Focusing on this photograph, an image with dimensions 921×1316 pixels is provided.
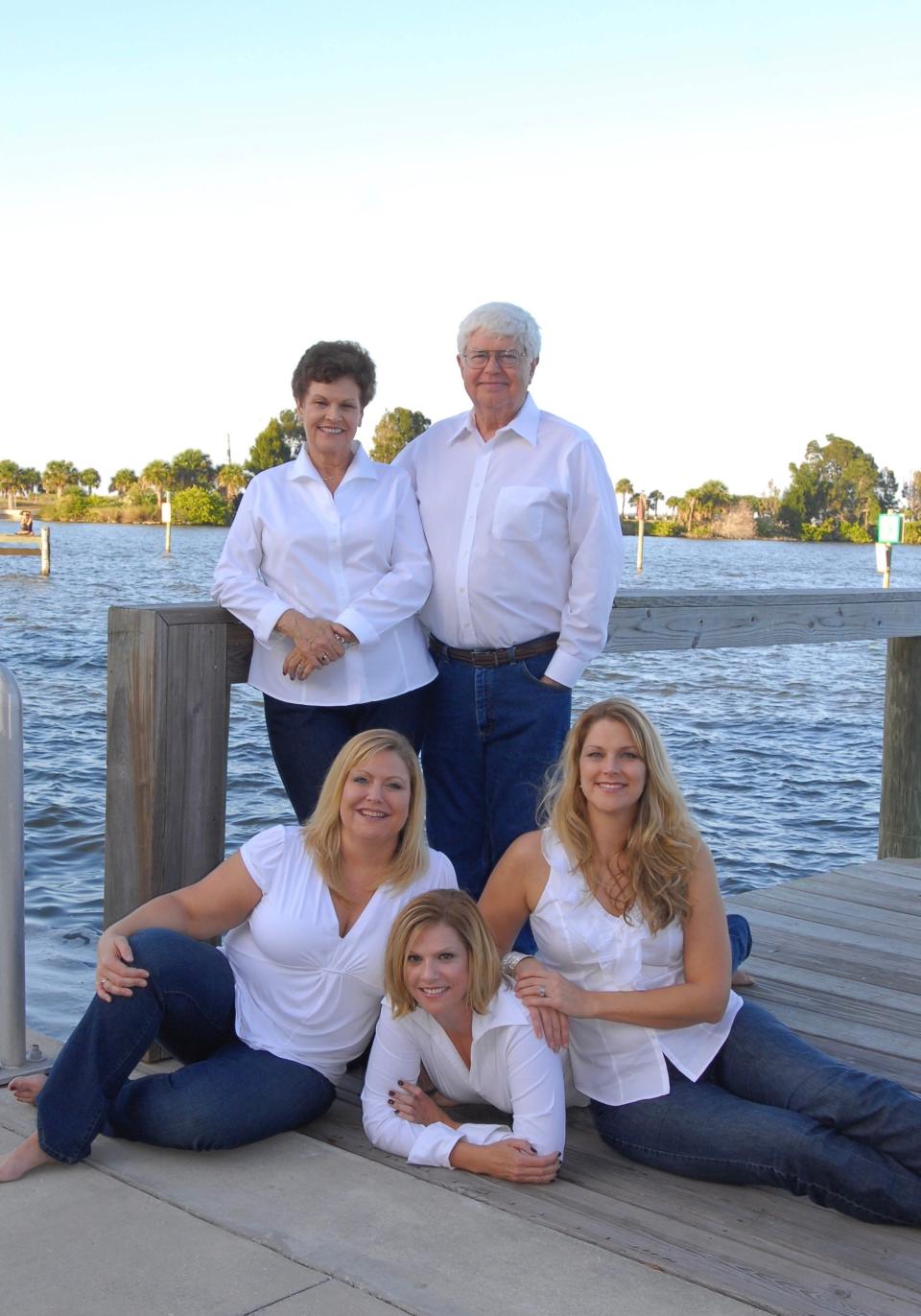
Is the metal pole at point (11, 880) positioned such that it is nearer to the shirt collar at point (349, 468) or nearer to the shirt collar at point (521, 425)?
the shirt collar at point (349, 468)

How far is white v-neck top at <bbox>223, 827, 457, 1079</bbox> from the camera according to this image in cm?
272

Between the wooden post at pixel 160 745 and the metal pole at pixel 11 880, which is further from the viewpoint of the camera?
the wooden post at pixel 160 745

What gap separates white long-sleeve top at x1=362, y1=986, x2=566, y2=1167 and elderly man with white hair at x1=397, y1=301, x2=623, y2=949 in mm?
711

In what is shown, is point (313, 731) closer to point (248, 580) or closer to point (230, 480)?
point (248, 580)

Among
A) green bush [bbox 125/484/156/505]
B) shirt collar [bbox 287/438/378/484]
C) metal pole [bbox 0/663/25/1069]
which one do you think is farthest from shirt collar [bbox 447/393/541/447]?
green bush [bbox 125/484/156/505]

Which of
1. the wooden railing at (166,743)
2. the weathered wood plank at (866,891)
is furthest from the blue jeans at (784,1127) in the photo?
the weathered wood plank at (866,891)

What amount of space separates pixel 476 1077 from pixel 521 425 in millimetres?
1483

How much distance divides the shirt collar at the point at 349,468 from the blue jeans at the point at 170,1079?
1074 millimetres

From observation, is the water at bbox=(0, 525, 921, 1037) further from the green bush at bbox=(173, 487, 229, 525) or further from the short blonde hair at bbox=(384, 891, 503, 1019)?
the green bush at bbox=(173, 487, 229, 525)

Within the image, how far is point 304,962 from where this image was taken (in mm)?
2744

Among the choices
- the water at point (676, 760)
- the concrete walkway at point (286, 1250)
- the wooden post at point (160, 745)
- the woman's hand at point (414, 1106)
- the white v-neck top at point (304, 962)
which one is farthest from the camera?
the water at point (676, 760)

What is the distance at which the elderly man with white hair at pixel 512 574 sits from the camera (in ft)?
10.5

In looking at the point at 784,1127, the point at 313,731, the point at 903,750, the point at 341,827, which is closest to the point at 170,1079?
the point at 341,827

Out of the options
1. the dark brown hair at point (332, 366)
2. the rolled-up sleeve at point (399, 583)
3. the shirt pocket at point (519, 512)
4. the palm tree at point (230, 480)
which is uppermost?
the palm tree at point (230, 480)
